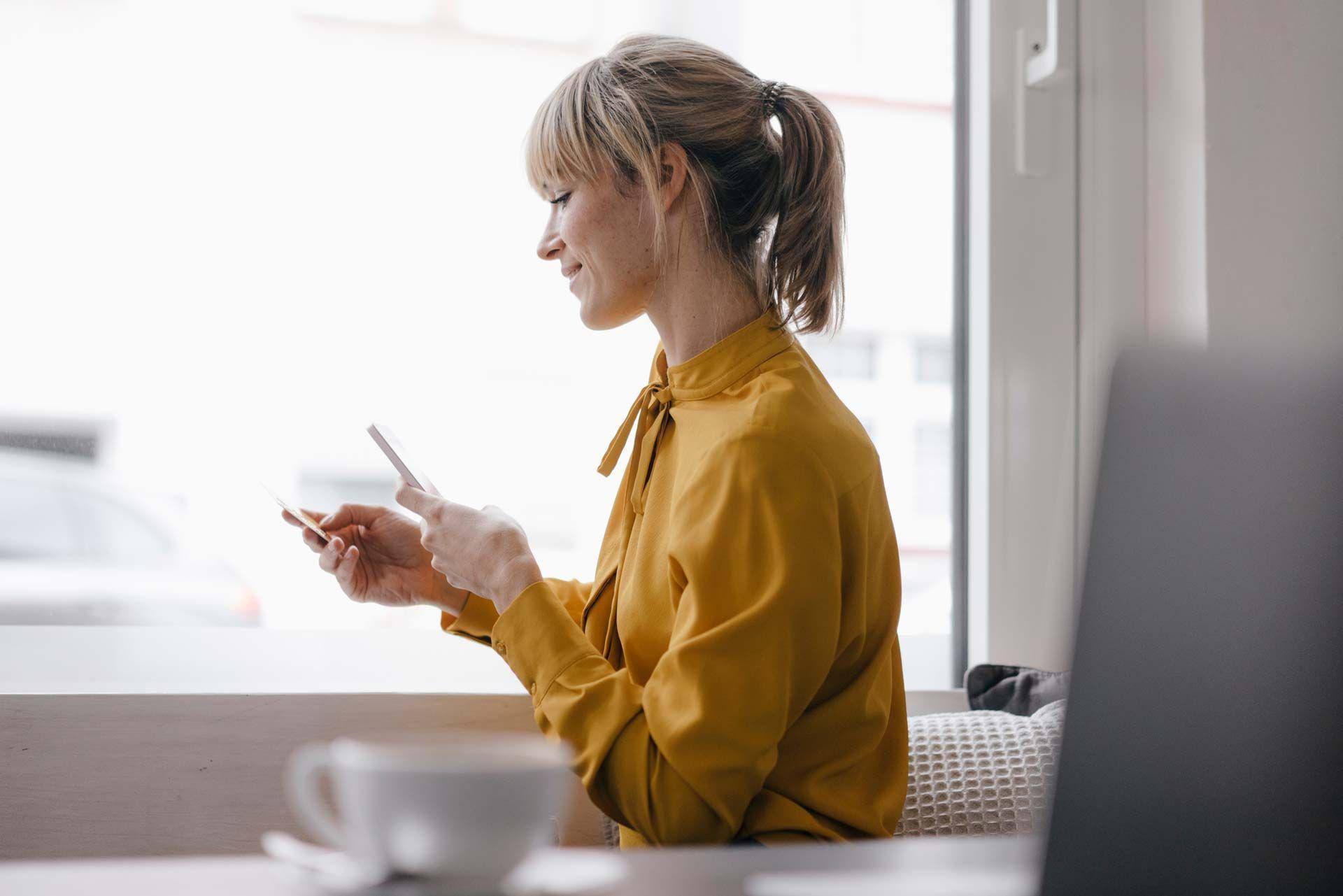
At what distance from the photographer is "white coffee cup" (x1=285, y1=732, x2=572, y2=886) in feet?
1.38

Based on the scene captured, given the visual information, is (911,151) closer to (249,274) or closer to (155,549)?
(249,274)

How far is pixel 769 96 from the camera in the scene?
114 centimetres

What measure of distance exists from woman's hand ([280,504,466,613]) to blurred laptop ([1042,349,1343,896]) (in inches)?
37.2

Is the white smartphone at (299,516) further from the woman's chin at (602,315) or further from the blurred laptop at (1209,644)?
the blurred laptop at (1209,644)

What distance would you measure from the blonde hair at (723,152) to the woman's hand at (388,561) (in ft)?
1.34

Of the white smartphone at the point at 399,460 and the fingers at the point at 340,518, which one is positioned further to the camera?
the fingers at the point at 340,518

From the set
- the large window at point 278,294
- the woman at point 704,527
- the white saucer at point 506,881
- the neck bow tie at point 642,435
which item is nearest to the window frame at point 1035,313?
the large window at point 278,294

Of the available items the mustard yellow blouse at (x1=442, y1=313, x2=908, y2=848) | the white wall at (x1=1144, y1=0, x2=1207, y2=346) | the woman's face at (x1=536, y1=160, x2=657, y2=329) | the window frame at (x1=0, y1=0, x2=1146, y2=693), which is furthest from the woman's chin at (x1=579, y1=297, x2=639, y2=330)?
the white wall at (x1=1144, y1=0, x2=1207, y2=346)

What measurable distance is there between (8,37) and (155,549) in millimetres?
584

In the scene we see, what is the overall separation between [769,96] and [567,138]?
203 millimetres

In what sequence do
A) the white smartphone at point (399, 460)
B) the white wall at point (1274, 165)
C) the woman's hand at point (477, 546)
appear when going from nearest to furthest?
the woman's hand at point (477, 546) < the white smartphone at point (399, 460) < the white wall at point (1274, 165)

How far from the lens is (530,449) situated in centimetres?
145

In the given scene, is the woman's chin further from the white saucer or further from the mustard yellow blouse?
the white saucer

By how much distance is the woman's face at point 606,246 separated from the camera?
3.67 ft
